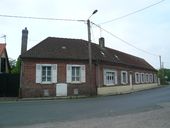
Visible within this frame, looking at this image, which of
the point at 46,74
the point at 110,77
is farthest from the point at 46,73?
the point at 110,77

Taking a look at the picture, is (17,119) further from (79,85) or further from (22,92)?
(79,85)

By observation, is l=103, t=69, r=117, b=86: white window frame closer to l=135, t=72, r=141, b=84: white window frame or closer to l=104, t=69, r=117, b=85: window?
l=104, t=69, r=117, b=85: window

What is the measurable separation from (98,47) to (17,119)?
1049 inches

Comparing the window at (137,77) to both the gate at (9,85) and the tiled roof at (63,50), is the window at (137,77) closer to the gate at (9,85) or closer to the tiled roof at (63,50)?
the tiled roof at (63,50)

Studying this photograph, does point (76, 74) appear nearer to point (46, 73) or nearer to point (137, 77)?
point (46, 73)

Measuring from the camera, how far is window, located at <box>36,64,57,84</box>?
1163 inches

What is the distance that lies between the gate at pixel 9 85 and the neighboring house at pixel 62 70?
2.88 feet

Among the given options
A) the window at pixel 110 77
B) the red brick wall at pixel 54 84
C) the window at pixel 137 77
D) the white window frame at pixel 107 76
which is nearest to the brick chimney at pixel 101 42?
the white window frame at pixel 107 76

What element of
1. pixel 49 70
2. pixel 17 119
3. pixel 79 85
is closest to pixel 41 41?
pixel 49 70

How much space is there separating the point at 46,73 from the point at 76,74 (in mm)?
3387

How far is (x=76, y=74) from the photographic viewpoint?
31.6m

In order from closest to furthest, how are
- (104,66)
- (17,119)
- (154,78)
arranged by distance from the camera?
(17,119), (104,66), (154,78)

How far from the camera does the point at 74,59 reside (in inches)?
1241

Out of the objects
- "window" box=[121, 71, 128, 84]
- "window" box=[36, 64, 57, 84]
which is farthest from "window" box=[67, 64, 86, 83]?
"window" box=[121, 71, 128, 84]
